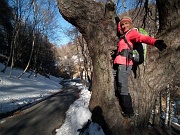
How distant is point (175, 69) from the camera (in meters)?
3.38

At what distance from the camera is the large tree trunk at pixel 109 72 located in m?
3.29

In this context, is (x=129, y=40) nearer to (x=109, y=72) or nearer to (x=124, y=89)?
(x=109, y=72)

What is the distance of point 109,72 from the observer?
3.65 meters

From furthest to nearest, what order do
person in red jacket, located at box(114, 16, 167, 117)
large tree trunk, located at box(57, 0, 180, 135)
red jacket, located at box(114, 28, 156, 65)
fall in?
large tree trunk, located at box(57, 0, 180, 135) → person in red jacket, located at box(114, 16, 167, 117) → red jacket, located at box(114, 28, 156, 65)

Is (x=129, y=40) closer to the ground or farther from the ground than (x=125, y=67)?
farther from the ground

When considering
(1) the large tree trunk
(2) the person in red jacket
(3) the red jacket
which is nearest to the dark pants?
(2) the person in red jacket

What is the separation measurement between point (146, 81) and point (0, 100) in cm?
950

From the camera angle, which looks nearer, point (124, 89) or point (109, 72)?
point (124, 89)

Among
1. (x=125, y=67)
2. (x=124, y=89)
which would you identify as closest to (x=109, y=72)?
(x=125, y=67)

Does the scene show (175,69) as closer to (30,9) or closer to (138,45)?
(138,45)

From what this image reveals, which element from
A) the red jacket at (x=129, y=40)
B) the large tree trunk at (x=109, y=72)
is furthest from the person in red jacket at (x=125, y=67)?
the large tree trunk at (x=109, y=72)

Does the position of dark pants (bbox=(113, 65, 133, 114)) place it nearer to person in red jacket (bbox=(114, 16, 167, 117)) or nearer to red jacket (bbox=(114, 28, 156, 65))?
person in red jacket (bbox=(114, 16, 167, 117))

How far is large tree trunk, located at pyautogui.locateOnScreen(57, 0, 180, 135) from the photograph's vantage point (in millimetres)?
3285

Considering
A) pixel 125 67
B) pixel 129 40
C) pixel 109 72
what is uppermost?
pixel 129 40
